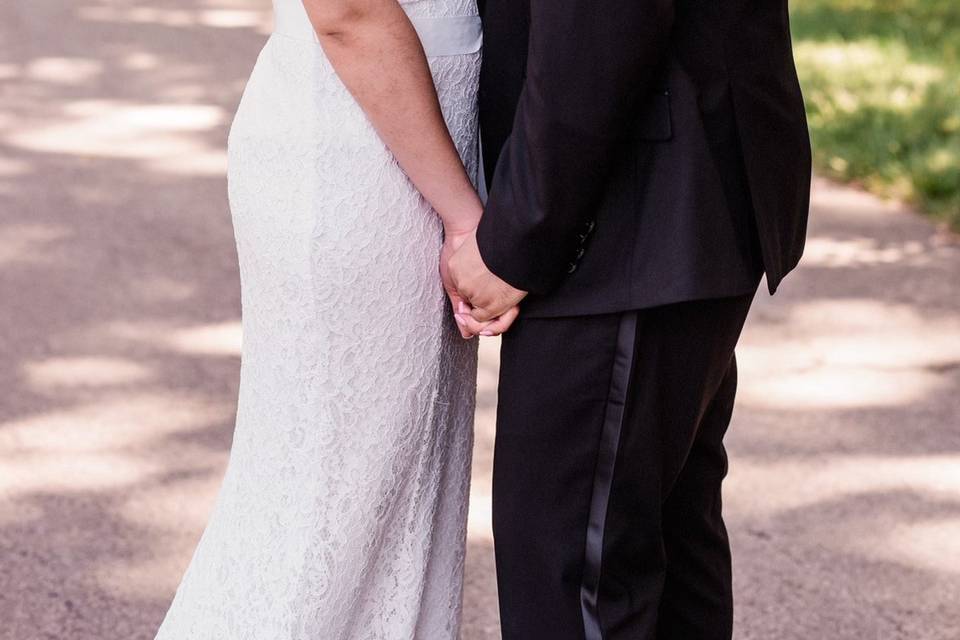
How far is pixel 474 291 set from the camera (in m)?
1.78

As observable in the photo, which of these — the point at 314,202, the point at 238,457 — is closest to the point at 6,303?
the point at 238,457

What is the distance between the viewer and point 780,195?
1.79 metres

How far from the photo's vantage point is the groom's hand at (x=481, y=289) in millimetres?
1741

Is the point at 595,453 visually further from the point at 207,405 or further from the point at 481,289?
the point at 207,405

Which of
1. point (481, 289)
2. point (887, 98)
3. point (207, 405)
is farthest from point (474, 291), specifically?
point (887, 98)

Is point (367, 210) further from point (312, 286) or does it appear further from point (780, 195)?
point (780, 195)

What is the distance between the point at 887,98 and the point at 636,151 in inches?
229

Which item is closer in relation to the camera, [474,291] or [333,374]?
[474,291]

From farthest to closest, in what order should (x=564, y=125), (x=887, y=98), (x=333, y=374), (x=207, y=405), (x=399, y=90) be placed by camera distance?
(x=887, y=98) < (x=207, y=405) < (x=333, y=374) < (x=399, y=90) < (x=564, y=125)

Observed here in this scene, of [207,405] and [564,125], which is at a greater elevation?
[564,125]

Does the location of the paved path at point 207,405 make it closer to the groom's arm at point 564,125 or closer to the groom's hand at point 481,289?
the groom's hand at point 481,289

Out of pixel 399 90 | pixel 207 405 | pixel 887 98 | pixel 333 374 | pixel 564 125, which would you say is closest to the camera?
pixel 564 125

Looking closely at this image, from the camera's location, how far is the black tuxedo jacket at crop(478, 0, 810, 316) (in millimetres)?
1568

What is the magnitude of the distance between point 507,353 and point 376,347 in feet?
0.68
